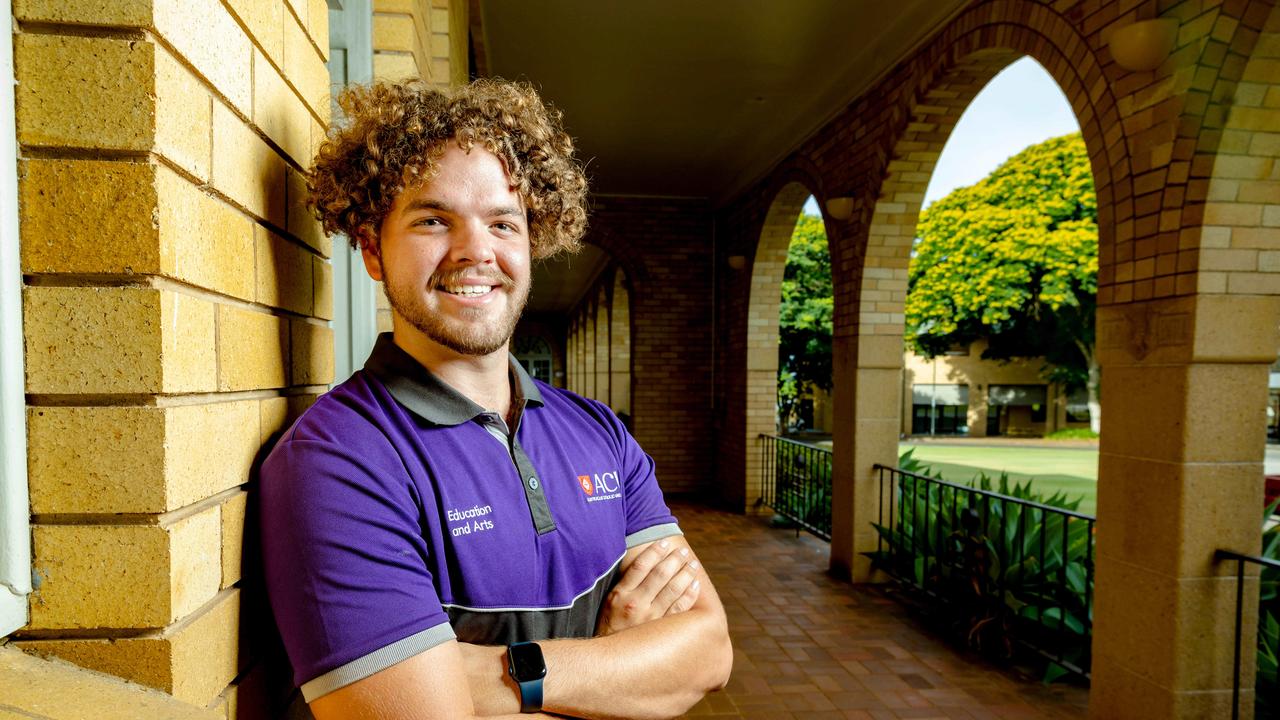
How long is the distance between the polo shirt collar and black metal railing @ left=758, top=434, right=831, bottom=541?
6.42 m

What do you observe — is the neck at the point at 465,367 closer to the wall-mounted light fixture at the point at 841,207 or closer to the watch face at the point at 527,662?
the watch face at the point at 527,662

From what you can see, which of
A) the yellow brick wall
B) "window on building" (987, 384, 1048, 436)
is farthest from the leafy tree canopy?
the yellow brick wall

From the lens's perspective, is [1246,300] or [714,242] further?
[714,242]

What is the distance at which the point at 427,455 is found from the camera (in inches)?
43.1

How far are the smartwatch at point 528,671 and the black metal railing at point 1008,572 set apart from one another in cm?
364

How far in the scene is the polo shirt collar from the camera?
45.8 inches

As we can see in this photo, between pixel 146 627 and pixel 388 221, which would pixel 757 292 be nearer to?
pixel 388 221

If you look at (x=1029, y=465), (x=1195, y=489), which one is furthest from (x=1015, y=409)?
(x=1195, y=489)

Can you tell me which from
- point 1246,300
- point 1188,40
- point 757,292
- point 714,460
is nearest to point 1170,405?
point 1246,300

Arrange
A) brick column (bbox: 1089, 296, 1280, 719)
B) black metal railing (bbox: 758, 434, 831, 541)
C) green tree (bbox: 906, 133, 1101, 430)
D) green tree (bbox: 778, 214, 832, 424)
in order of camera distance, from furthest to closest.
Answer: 1. green tree (bbox: 906, 133, 1101, 430)
2. green tree (bbox: 778, 214, 832, 424)
3. black metal railing (bbox: 758, 434, 831, 541)
4. brick column (bbox: 1089, 296, 1280, 719)

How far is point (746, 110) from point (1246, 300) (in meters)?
4.55

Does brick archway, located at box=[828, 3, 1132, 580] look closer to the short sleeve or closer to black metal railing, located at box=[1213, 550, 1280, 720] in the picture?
black metal railing, located at box=[1213, 550, 1280, 720]

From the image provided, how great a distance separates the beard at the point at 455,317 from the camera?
1.18 m

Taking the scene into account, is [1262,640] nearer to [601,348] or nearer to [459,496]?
[459,496]
